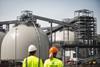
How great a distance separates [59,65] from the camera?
751 centimetres

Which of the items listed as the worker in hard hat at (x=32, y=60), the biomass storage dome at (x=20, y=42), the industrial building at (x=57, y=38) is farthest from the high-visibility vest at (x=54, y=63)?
the biomass storage dome at (x=20, y=42)

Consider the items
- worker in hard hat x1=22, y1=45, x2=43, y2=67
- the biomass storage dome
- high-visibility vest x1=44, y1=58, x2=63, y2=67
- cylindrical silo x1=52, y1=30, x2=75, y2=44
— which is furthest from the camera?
cylindrical silo x1=52, y1=30, x2=75, y2=44

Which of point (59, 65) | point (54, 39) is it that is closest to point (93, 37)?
point (54, 39)

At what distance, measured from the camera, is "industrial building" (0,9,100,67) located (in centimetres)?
3409

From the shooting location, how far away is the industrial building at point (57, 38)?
3409 cm

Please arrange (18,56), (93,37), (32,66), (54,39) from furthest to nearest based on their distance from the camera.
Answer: (54,39) < (93,37) < (18,56) < (32,66)

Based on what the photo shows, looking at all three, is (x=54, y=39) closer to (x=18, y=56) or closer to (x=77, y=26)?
(x=77, y=26)

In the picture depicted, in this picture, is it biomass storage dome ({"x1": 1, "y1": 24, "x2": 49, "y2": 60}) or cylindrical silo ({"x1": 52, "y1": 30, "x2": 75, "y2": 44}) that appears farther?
cylindrical silo ({"x1": 52, "y1": 30, "x2": 75, "y2": 44})

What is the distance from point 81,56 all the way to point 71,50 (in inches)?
113

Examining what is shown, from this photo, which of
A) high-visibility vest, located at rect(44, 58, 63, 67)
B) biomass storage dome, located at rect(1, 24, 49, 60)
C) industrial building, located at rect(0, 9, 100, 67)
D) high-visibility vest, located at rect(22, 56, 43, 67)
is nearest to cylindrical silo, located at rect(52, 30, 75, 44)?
industrial building, located at rect(0, 9, 100, 67)

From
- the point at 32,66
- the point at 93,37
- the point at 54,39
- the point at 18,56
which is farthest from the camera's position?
the point at 54,39

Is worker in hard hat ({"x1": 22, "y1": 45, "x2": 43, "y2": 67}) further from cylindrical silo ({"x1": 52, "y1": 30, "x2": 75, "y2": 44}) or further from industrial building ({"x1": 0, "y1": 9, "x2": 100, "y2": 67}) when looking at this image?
cylindrical silo ({"x1": 52, "y1": 30, "x2": 75, "y2": 44})


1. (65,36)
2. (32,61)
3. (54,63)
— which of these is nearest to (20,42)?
(65,36)

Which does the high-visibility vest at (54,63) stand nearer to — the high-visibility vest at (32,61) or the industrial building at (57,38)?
the high-visibility vest at (32,61)
